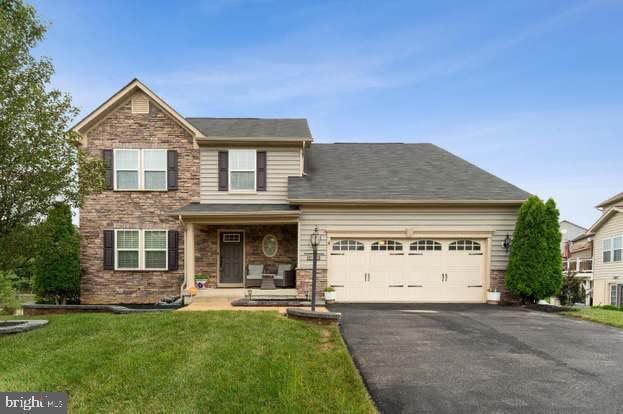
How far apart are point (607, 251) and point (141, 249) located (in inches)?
978

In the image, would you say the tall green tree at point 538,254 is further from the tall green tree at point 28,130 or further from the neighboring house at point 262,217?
the tall green tree at point 28,130

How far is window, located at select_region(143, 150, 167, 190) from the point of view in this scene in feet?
44.2

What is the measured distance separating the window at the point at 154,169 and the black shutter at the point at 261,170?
3.39 metres

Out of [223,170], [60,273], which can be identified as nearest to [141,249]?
[60,273]

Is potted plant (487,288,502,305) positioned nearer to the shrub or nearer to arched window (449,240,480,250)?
arched window (449,240,480,250)

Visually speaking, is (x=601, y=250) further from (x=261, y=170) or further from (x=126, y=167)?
(x=126, y=167)

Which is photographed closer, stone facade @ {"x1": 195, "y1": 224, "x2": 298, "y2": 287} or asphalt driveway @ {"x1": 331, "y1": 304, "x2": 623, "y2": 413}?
asphalt driveway @ {"x1": 331, "y1": 304, "x2": 623, "y2": 413}

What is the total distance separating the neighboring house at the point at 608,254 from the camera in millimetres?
20422

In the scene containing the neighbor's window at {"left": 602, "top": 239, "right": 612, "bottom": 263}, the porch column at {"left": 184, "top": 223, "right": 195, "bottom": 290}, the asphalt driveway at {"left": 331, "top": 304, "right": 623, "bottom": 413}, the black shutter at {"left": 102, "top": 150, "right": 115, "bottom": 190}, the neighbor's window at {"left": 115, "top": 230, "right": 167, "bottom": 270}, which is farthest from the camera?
the neighbor's window at {"left": 602, "top": 239, "right": 612, "bottom": 263}

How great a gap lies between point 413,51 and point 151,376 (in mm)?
18146

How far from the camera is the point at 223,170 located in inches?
533

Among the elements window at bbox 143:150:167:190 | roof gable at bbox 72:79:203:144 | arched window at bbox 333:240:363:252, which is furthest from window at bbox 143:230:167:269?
arched window at bbox 333:240:363:252

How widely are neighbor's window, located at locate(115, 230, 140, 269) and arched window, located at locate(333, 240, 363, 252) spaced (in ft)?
23.7

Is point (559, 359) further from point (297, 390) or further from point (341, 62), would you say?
point (341, 62)
